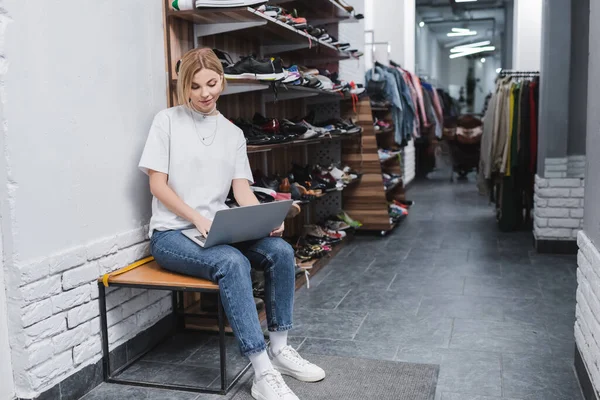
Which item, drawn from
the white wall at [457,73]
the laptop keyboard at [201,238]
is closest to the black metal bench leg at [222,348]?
the laptop keyboard at [201,238]

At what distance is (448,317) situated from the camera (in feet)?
10.7

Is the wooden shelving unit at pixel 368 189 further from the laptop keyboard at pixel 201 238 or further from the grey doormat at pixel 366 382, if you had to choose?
the laptop keyboard at pixel 201 238

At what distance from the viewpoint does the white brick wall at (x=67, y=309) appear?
205cm

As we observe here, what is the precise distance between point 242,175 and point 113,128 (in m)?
0.57

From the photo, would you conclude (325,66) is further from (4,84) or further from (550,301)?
(4,84)

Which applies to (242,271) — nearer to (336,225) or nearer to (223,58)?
(223,58)

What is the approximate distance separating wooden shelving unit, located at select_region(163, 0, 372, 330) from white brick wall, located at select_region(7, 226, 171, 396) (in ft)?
1.64

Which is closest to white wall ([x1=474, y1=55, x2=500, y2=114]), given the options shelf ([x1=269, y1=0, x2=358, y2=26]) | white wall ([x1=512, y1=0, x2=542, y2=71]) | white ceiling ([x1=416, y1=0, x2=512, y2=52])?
white ceiling ([x1=416, y1=0, x2=512, y2=52])

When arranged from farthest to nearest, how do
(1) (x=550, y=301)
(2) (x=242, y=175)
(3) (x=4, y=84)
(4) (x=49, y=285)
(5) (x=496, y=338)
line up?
(1) (x=550, y=301) → (5) (x=496, y=338) → (2) (x=242, y=175) → (4) (x=49, y=285) → (3) (x=4, y=84)

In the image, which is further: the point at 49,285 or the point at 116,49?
the point at 116,49

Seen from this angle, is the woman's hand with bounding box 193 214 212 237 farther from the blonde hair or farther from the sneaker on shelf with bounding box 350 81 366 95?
the sneaker on shelf with bounding box 350 81 366 95

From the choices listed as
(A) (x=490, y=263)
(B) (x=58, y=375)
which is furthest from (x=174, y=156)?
(A) (x=490, y=263)

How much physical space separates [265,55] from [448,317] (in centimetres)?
205

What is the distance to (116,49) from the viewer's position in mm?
2482
